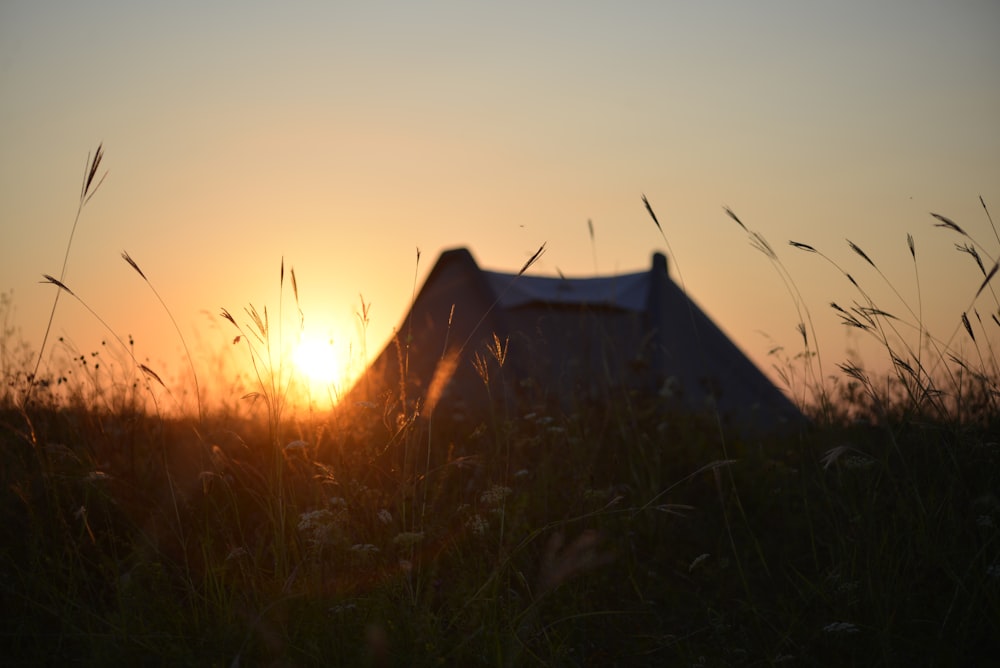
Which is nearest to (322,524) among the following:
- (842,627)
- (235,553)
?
(235,553)

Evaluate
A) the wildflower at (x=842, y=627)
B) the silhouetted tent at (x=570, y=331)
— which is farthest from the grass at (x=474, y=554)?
the silhouetted tent at (x=570, y=331)

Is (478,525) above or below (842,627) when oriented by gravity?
above

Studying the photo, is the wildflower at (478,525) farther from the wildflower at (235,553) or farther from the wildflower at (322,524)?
the wildflower at (235,553)

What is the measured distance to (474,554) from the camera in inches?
101

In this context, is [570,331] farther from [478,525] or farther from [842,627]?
[842,627]

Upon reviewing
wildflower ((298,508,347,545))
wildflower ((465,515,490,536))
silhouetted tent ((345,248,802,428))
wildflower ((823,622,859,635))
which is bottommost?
wildflower ((823,622,859,635))

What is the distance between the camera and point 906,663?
7.11 feet

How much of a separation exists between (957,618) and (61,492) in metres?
2.87

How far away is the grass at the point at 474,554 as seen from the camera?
2.06 metres

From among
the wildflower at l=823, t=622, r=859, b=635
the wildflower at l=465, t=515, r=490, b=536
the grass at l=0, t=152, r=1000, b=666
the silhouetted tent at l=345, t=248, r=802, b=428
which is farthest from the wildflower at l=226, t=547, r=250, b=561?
the silhouetted tent at l=345, t=248, r=802, b=428

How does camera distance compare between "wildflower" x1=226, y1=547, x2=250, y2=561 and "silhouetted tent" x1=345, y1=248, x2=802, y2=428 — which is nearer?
"wildflower" x1=226, y1=547, x2=250, y2=561

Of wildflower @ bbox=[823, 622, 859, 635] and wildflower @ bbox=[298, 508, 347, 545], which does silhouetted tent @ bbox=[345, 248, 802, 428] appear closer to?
wildflower @ bbox=[298, 508, 347, 545]

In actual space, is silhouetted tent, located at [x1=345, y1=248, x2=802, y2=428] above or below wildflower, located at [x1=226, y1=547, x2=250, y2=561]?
above

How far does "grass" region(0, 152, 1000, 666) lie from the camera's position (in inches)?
81.1
